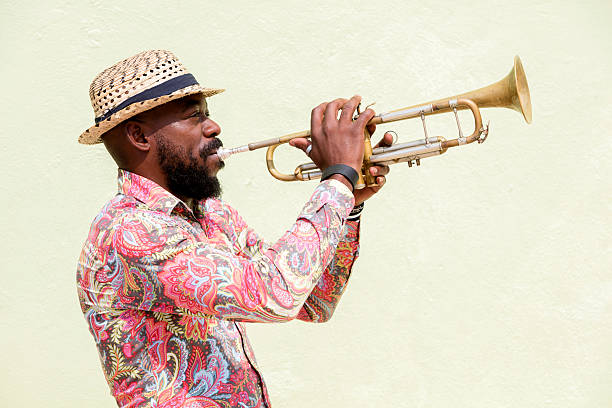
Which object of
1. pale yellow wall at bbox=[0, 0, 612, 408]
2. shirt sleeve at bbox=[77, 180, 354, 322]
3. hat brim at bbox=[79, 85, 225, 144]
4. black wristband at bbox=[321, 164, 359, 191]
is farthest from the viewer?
pale yellow wall at bbox=[0, 0, 612, 408]

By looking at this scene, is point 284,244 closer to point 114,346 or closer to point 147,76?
point 114,346

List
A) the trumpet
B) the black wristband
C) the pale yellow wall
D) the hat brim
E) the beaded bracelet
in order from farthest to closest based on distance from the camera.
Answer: the pale yellow wall
the beaded bracelet
the trumpet
the hat brim
the black wristband

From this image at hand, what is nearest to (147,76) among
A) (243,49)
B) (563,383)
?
(243,49)

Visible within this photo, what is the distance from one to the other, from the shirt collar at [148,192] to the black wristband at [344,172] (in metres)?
0.45

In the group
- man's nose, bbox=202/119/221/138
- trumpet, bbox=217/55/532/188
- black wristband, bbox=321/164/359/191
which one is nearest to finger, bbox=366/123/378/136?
trumpet, bbox=217/55/532/188

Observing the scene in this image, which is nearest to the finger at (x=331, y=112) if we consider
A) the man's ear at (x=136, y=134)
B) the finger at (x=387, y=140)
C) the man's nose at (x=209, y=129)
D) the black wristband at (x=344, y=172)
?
the black wristband at (x=344, y=172)

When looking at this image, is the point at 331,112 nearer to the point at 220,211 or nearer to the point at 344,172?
the point at 344,172

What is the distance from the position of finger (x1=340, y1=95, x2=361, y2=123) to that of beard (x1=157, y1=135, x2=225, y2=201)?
0.45 m

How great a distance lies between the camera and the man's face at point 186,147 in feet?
6.30

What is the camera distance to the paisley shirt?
1577 mm

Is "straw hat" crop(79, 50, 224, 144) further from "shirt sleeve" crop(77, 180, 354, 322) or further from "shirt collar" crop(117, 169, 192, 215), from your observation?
"shirt sleeve" crop(77, 180, 354, 322)

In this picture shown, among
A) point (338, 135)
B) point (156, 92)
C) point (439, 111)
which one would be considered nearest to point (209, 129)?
point (156, 92)

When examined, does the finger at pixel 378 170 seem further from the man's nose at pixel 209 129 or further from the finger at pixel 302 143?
the man's nose at pixel 209 129

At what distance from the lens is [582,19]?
11.0ft
